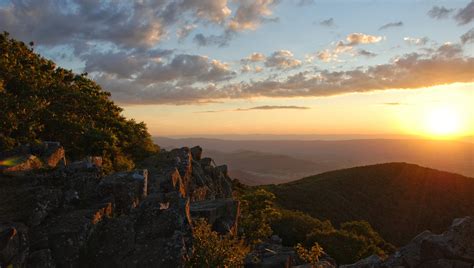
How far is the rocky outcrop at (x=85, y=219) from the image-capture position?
12.5 m

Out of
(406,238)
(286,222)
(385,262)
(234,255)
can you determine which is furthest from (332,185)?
(234,255)

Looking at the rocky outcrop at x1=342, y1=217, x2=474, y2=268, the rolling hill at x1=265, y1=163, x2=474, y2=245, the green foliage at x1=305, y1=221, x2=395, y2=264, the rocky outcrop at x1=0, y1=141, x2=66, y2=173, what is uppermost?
the rocky outcrop at x1=0, y1=141, x2=66, y2=173

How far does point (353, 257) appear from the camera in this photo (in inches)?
1346

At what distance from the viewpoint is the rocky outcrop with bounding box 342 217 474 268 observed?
54.6ft

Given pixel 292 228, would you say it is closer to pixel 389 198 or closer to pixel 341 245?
pixel 341 245

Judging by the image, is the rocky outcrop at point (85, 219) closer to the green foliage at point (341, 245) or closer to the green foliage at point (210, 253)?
the green foliage at point (210, 253)

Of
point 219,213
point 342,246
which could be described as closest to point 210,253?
point 219,213

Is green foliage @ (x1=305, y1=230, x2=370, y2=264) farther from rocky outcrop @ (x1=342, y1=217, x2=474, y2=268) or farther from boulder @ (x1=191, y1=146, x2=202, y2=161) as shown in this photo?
rocky outcrop @ (x1=342, y1=217, x2=474, y2=268)

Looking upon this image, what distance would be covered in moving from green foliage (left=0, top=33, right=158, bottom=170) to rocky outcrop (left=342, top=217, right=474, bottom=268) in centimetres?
1913

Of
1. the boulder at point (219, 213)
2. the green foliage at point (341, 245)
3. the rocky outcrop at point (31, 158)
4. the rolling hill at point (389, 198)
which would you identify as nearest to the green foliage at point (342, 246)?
the green foliage at point (341, 245)

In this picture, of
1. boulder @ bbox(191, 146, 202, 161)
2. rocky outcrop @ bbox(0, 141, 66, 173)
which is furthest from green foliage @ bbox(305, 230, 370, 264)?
rocky outcrop @ bbox(0, 141, 66, 173)

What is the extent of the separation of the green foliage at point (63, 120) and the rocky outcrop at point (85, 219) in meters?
9.43

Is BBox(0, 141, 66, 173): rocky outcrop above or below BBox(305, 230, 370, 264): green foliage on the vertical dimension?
above

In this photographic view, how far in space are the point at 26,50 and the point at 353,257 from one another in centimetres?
4351
